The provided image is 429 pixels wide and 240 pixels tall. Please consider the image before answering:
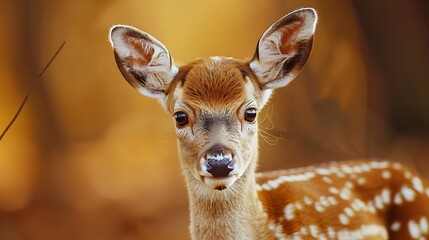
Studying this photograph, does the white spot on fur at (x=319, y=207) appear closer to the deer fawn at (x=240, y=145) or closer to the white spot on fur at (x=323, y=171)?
the deer fawn at (x=240, y=145)

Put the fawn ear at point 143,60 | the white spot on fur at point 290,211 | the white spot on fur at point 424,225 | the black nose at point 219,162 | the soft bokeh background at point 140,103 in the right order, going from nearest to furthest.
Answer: the black nose at point 219,162 < the fawn ear at point 143,60 < the white spot on fur at point 290,211 < the white spot on fur at point 424,225 < the soft bokeh background at point 140,103

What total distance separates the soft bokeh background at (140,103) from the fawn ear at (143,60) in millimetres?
887

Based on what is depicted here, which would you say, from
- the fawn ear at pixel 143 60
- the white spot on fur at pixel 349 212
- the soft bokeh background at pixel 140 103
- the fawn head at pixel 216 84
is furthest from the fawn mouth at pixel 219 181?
the soft bokeh background at pixel 140 103

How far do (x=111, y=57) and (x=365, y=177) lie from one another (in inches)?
41.4

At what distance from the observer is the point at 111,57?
2551 millimetres

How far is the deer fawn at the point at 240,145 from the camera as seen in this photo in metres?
1.42

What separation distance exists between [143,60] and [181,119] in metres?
0.13

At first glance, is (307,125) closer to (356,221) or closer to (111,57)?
(111,57)

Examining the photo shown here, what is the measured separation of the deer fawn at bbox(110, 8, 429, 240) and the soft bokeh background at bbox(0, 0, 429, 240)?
0.70 m

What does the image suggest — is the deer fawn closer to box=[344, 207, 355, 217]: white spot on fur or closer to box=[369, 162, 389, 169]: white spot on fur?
box=[344, 207, 355, 217]: white spot on fur

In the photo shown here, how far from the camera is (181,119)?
1446 millimetres

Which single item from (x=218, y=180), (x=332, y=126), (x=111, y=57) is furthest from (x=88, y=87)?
(x=218, y=180)

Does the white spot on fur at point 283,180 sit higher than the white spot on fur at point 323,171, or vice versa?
the white spot on fur at point 283,180

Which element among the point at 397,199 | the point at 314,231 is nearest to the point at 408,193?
the point at 397,199
